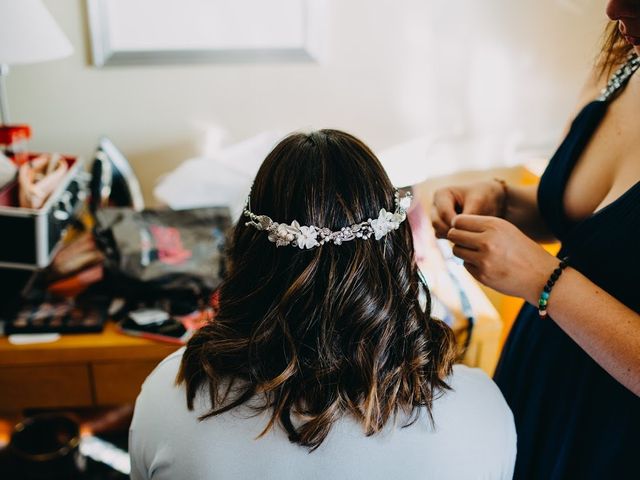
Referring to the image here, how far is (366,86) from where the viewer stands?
192 centimetres

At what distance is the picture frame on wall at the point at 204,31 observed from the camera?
1.74 m

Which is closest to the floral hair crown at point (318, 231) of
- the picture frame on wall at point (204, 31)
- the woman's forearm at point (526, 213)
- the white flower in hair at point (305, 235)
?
the white flower in hair at point (305, 235)

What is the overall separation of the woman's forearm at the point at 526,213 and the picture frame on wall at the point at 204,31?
97cm

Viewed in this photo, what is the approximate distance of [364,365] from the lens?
0.78m

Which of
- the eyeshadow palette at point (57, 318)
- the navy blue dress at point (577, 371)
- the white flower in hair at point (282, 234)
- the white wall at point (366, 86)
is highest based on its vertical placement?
the white wall at point (366, 86)

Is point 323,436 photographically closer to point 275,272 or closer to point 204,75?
point 275,272

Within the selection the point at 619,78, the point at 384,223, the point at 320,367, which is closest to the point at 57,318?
the point at 320,367

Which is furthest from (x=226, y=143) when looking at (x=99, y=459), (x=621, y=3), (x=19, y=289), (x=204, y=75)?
(x=621, y=3)

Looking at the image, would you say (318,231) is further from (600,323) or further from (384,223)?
(600,323)

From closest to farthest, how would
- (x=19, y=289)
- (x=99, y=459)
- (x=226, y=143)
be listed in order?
(x=19, y=289) < (x=99, y=459) < (x=226, y=143)

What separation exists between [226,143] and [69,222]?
0.63m

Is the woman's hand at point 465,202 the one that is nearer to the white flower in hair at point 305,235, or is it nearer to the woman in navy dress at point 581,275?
the woman in navy dress at point 581,275

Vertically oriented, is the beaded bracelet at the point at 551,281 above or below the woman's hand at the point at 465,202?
below

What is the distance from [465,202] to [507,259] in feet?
0.93
